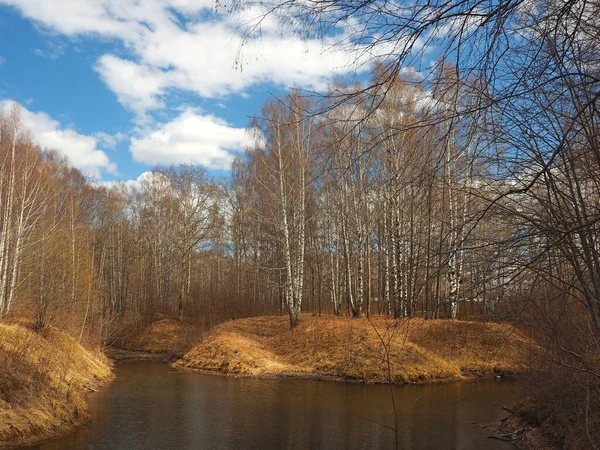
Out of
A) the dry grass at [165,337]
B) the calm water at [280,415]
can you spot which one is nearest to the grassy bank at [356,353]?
the calm water at [280,415]

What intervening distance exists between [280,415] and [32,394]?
5.11m

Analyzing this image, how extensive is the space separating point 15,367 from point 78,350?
660 cm

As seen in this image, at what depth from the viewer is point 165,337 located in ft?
84.5

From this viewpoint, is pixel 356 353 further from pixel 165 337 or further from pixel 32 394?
pixel 165 337

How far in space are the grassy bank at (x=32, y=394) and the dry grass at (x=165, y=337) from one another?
33.8 ft

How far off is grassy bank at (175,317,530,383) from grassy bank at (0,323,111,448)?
6026mm

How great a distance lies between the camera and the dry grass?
23784 millimetres

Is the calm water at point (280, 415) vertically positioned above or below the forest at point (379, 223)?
below

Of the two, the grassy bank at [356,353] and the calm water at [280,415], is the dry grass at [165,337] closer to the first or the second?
the grassy bank at [356,353]

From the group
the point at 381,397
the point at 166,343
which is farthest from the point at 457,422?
the point at 166,343

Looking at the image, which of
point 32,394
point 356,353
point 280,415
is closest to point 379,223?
point 356,353

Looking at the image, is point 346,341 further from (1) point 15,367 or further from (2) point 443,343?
(1) point 15,367

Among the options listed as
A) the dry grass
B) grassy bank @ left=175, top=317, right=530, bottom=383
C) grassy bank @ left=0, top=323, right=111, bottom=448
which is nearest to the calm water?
grassy bank @ left=0, top=323, right=111, bottom=448

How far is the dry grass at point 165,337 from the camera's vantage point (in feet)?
78.0
